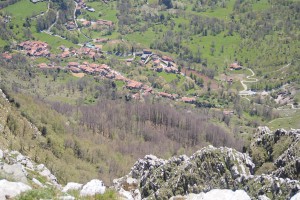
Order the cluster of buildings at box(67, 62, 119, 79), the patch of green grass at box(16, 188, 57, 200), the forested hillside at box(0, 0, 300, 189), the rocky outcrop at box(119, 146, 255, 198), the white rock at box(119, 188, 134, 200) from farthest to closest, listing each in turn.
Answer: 1. the cluster of buildings at box(67, 62, 119, 79)
2. the forested hillside at box(0, 0, 300, 189)
3. the rocky outcrop at box(119, 146, 255, 198)
4. the white rock at box(119, 188, 134, 200)
5. the patch of green grass at box(16, 188, 57, 200)

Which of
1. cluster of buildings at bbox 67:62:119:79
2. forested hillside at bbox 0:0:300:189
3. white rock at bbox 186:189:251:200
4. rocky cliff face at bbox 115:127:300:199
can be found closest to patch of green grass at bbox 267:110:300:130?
forested hillside at bbox 0:0:300:189

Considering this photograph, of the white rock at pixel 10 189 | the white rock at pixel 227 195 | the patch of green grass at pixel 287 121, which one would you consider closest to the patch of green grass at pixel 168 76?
the patch of green grass at pixel 287 121

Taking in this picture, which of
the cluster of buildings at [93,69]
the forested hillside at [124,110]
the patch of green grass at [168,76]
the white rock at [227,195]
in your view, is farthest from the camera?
the patch of green grass at [168,76]

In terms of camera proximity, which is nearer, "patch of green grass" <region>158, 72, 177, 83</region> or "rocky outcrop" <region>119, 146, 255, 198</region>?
"rocky outcrop" <region>119, 146, 255, 198</region>

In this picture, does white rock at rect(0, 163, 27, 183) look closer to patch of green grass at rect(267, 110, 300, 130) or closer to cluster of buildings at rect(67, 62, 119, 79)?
patch of green grass at rect(267, 110, 300, 130)

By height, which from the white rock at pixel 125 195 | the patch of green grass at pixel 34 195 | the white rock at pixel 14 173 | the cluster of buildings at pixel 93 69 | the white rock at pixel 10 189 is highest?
the patch of green grass at pixel 34 195

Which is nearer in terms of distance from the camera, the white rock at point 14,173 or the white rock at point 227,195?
the white rock at point 14,173

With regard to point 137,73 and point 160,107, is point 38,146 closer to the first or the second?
point 160,107

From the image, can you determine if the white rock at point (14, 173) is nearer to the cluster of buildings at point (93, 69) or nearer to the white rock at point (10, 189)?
the white rock at point (10, 189)

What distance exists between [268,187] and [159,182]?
12382 millimetres

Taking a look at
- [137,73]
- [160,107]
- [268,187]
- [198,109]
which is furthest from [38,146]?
[137,73]

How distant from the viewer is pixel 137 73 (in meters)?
193

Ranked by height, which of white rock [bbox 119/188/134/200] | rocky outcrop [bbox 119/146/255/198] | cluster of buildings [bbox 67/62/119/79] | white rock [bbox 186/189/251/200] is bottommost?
cluster of buildings [bbox 67/62/119/79]

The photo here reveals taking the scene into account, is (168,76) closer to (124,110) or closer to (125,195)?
(124,110)
